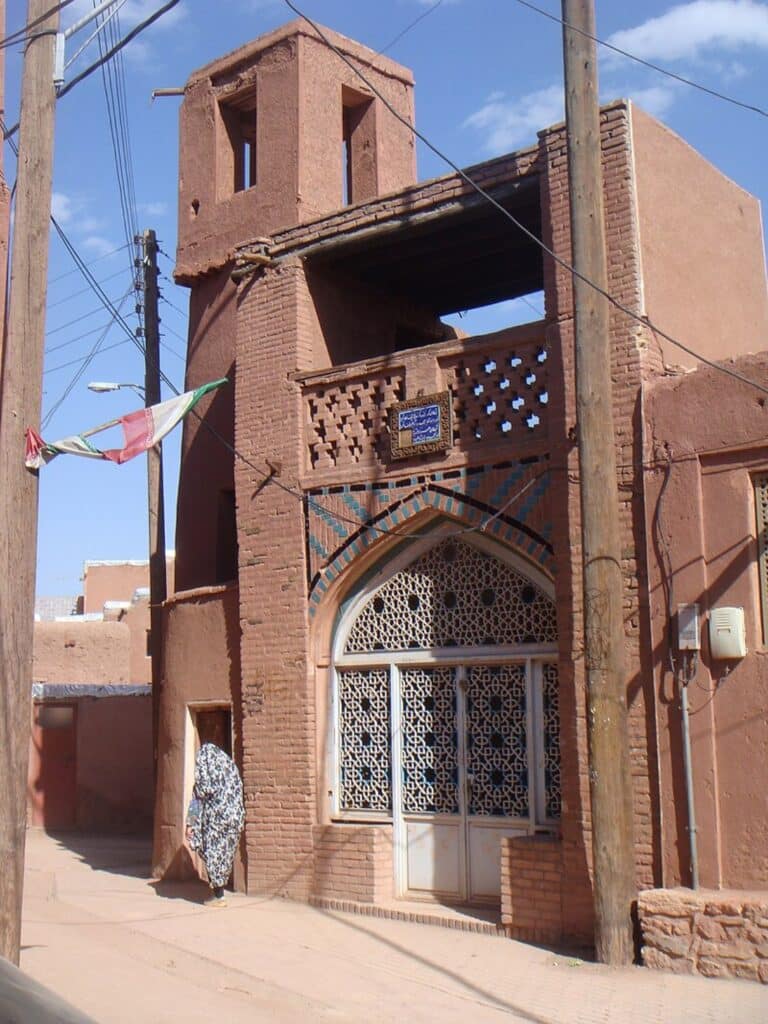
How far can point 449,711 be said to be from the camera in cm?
1095

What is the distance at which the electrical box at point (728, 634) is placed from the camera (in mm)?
8734

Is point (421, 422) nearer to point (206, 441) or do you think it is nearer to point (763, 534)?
point (763, 534)

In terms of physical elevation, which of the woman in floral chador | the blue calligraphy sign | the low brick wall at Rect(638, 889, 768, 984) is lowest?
the low brick wall at Rect(638, 889, 768, 984)

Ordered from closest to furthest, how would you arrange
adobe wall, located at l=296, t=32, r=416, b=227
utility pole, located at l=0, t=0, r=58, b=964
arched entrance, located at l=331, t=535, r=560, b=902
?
utility pole, located at l=0, t=0, r=58, b=964
arched entrance, located at l=331, t=535, r=560, b=902
adobe wall, located at l=296, t=32, r=416, b=227

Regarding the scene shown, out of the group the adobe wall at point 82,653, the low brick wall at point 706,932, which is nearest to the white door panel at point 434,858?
the low brick wall at point 706,932

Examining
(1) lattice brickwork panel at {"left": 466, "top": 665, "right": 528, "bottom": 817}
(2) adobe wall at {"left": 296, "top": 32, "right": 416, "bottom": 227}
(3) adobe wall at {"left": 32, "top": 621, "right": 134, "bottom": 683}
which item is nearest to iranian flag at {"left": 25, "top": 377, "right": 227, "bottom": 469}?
(1) lattice brickwork panel at {"left": 466, "top": 665, "right": 528, "bottom": 817}

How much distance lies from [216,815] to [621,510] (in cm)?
464

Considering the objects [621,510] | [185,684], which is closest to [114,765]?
[185,684]

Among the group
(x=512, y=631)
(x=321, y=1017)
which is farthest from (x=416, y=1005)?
(x=512, y=631)

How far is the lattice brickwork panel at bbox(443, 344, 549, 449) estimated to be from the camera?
10.5 m

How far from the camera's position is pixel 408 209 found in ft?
37.0

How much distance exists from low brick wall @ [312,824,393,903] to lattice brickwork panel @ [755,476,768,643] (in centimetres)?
391

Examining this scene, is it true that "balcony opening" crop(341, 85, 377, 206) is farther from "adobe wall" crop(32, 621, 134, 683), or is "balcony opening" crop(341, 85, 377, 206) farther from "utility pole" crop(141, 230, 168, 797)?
"adobe wall" crop(32, 621, 134, 683)

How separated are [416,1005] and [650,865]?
205cm
